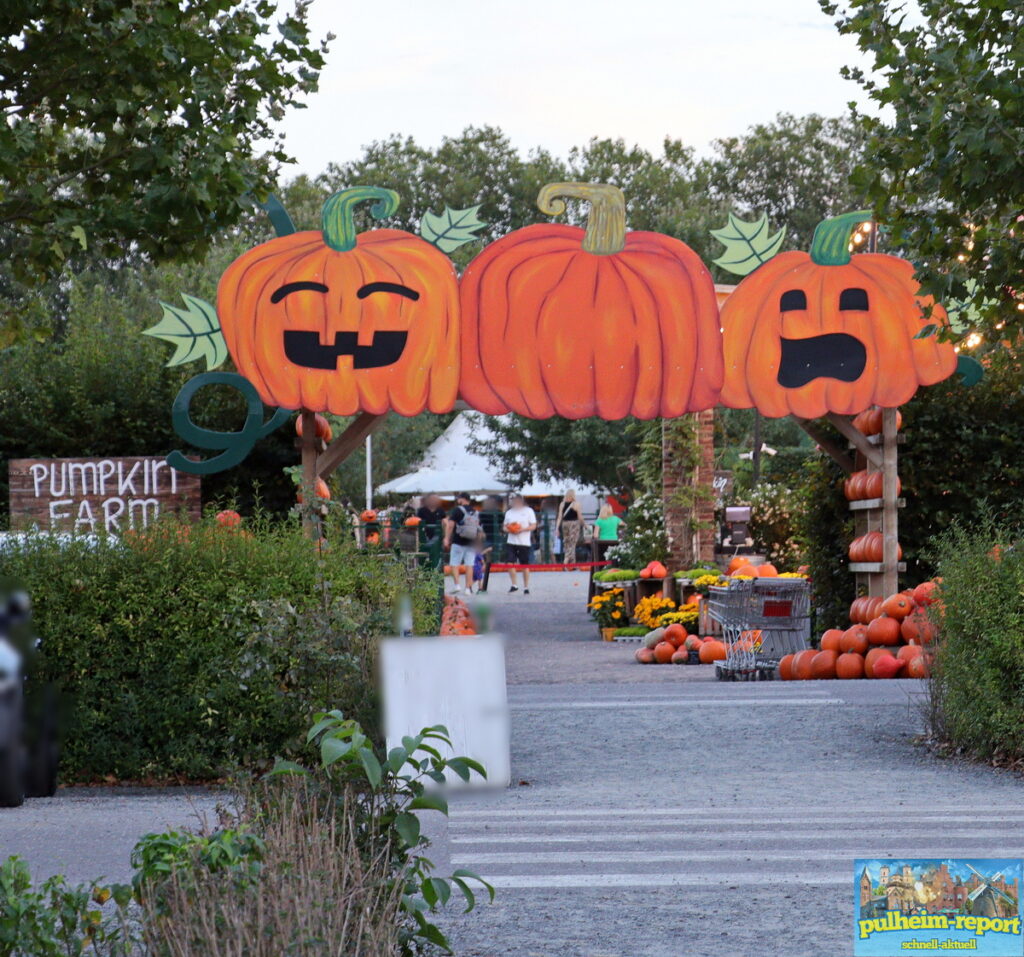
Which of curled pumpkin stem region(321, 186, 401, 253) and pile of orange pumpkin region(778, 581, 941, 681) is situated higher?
curled pumpkin stem region(321, 186, 401, 253)

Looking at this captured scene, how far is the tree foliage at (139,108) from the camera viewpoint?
7.52 m

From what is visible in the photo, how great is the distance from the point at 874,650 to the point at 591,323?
408cm

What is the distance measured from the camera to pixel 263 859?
13.0ft

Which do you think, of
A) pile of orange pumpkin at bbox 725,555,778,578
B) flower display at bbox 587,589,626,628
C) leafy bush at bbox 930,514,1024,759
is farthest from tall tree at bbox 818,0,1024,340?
flower display at bbox 587,589,626,628

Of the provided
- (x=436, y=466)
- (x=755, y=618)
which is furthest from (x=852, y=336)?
(x=436, y=466)

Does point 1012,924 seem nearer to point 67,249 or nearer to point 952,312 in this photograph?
point 67,249

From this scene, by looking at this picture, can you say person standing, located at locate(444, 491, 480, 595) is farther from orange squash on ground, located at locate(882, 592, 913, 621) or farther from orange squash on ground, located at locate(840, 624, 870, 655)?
orange squash on ground, located at locate(882, 592, 913, 621)

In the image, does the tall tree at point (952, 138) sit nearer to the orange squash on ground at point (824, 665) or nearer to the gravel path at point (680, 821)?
the gravel path at point (680, 821)

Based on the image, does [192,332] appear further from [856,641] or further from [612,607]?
[612,607]

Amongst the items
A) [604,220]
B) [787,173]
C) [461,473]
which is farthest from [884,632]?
[787,173]

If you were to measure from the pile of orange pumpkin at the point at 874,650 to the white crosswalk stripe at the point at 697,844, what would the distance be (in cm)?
573

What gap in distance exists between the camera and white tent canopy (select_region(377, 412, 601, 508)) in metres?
41.1

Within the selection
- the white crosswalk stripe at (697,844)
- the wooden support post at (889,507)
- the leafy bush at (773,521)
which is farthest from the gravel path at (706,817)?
the leafy bush at (773,521)

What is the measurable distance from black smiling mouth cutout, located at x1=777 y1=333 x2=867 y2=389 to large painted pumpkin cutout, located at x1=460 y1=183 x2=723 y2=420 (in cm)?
70
